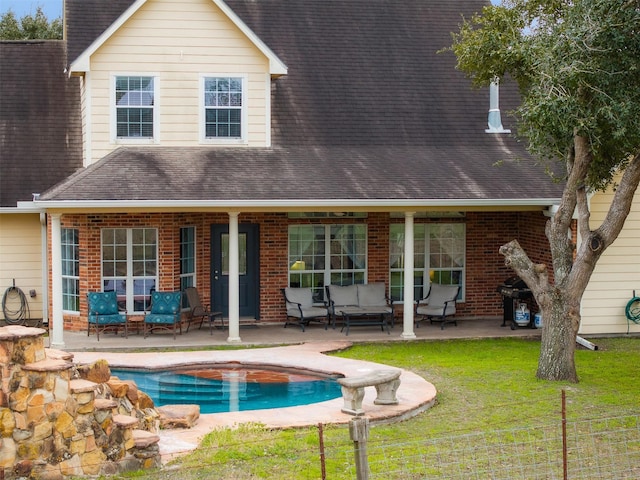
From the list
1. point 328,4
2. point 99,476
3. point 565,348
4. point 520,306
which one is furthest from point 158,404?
point 328,4

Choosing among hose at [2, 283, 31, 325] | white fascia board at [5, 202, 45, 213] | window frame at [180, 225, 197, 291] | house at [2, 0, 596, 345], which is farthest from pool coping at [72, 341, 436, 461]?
hose at [2, 283, 31, 325]

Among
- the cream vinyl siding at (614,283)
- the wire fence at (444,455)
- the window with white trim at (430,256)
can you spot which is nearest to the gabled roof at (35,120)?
the window with white trim at (430,256)

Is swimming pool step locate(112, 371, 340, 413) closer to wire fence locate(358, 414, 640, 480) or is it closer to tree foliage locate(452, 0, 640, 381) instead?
wire fence locate(358, 414, 640, 480)

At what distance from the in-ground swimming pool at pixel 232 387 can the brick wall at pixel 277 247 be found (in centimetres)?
Answer: 402

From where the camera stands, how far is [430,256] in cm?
2230

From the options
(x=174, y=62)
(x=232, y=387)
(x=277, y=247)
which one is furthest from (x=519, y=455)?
(x=174, y=62)

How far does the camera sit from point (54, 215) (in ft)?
60.6

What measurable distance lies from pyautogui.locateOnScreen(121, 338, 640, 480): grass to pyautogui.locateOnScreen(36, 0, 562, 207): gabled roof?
2.77 m

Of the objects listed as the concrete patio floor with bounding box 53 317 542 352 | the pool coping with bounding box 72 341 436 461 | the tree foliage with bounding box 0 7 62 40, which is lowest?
the pool coping with bounding box 72 341 436 461

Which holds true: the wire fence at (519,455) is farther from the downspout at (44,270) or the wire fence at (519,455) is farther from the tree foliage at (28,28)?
the tree foliage at (28,28)

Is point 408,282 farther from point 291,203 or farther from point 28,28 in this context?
point 28,28

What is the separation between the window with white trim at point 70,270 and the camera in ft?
67.7

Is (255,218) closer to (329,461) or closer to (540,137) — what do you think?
(540,137)

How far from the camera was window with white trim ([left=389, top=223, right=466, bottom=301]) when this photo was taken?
22141mm
